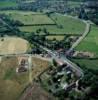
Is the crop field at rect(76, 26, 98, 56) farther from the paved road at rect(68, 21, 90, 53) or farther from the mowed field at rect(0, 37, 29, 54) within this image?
the mowed field at rect(0, 37, 29, 54)

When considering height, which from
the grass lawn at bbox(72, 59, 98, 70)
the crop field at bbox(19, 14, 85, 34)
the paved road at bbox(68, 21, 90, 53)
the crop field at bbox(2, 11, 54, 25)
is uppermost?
the grass lawn at bbox(72, 59, 98, 70)

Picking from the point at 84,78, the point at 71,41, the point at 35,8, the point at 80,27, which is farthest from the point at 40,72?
the point at 35,8

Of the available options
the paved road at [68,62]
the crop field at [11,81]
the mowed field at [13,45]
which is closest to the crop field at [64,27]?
the mowed field at [13,45]

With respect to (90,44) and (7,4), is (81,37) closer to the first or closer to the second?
(90,44)

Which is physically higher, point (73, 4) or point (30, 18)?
point (30, 18)

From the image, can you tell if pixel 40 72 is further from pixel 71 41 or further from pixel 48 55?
pixel 71 41

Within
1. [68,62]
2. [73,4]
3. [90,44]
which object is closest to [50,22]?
[90,44]

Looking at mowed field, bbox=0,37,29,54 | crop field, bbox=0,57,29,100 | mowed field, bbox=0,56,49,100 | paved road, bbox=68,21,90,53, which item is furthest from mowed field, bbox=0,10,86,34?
crop field, bbox=0,57,29,100
